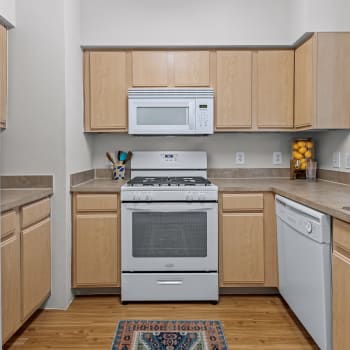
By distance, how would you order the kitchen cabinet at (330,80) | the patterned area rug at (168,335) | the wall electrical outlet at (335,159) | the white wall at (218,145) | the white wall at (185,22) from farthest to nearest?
1. the white wall at (218,145)
2. the white wall at (185,22)
3. the wall electrical outlet at (335,159)
4. the kitchen cabinet at (330,80)
5. the patterned area rug at (168,335)

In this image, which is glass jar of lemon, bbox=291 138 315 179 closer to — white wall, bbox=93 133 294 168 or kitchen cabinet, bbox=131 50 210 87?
white wall, bbox=93 133 294 168

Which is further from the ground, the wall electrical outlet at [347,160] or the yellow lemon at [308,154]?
the yellow lemon at [308,154]

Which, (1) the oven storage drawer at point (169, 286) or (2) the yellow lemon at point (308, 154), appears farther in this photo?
(2) the yellow lemon at point (308, 154)

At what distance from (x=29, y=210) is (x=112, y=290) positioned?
3.39ft

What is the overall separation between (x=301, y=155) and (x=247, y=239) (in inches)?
38.6

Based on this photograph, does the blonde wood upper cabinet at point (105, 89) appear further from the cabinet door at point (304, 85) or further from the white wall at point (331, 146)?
the white wall at point (331, 146)

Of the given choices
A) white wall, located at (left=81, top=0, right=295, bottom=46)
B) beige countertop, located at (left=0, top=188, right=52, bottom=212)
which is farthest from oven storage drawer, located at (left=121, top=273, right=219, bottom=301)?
white wall, located at (left=81, top=0, right=295, bottom=46)

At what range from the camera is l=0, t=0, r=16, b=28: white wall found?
100 inches

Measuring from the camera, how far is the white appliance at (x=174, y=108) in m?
3.22

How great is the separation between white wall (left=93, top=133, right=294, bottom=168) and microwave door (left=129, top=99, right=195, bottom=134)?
36 centimetres

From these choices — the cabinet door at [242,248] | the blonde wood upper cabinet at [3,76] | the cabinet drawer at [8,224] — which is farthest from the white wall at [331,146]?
the blonde wood upper cabinet at [3,76]

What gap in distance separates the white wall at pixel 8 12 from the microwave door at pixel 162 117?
3.37 feet

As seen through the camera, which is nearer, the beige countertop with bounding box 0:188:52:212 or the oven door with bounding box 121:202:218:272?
the beige countertop with bounding box 0:188:52:212

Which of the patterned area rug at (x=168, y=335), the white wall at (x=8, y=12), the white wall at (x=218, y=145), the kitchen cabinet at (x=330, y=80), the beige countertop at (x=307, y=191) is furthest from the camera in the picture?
the white wall at (x=218, y=145)
